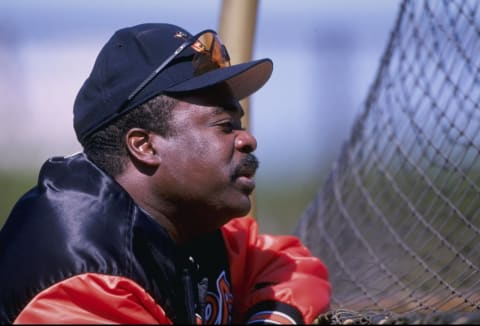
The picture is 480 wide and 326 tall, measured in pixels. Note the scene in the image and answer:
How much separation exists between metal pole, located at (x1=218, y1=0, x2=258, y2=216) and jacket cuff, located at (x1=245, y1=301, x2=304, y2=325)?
2.90 feet

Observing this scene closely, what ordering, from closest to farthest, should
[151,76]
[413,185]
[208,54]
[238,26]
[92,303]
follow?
[92,303] → [151,76] → [208,54] → [238,26] → [413,185]

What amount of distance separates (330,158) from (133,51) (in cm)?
501

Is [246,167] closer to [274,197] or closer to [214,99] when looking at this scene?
[214,99]

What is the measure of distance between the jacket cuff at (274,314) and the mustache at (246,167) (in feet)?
0.95

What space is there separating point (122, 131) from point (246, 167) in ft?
0.88

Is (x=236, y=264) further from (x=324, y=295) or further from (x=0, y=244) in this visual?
(x=0, y=244)

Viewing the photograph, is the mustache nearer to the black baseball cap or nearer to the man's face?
the man's face

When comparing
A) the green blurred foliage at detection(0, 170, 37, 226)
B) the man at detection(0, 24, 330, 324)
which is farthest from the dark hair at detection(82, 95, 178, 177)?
the green blurred foliage at detection(0, 170, 37, 226)

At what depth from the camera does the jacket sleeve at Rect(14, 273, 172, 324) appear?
5.37 feet

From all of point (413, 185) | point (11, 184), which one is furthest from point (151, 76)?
point (11, 184)

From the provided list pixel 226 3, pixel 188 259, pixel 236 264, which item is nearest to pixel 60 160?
pixel 188 259

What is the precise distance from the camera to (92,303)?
5.44 ft

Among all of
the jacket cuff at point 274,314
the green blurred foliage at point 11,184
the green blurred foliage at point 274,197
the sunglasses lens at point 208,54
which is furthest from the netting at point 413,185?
the green blurred foliage at point 274,197

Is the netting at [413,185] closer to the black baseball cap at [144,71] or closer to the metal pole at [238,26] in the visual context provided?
the metal pole at [238,26]
